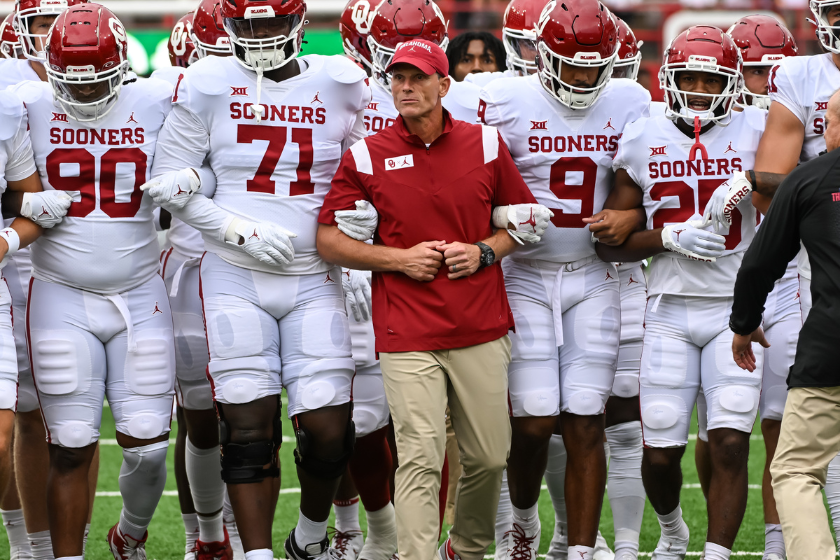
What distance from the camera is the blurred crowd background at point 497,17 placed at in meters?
14.6

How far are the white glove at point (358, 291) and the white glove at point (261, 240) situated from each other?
51cm

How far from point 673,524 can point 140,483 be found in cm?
217

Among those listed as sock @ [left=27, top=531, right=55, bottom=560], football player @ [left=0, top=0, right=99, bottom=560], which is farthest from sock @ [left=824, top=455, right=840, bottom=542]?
sock @ [left=27, top=531, right=55, bottom=560]

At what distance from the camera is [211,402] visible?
17.5 feet

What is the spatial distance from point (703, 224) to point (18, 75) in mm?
3004

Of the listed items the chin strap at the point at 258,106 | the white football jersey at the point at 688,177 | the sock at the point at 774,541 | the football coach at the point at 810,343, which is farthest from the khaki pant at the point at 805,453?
the chin strap at the point at 258,106

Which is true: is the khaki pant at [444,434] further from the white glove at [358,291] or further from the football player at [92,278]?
the football player at [92,278]

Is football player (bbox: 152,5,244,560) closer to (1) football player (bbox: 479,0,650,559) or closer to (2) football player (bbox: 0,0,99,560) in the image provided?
(2) football player (bbox: 0,0,99,560)

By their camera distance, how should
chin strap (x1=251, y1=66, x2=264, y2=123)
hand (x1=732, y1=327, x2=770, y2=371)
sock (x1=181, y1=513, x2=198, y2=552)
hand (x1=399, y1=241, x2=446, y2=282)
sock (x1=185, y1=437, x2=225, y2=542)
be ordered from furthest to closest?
sock (x1=181, y1=513, x2=198, y2=552) < sock (x1=185, y1=437, x2=225, y2=542) < chin strap (x1=251, y1=66, x2=264, y2=123) < hand (x1=399, y1=241, x2=446, y2=282) < hand (x1=732, y1=327, x2=770, y2=371)

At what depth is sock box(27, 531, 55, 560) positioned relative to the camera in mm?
5078

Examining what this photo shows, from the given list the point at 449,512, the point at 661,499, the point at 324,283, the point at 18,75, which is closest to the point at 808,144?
the point at 661,499

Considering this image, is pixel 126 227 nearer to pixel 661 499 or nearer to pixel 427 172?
pixel 427 172

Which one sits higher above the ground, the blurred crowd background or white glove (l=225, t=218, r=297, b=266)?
white glove (l=225, t=218, r=297, b=266)

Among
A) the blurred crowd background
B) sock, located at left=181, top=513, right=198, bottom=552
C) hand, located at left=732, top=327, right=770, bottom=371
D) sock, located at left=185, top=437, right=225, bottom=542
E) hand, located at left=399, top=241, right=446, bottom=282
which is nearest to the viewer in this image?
hand, located at left=732, top=327, right=770, bottom=371
